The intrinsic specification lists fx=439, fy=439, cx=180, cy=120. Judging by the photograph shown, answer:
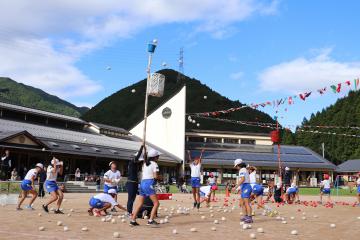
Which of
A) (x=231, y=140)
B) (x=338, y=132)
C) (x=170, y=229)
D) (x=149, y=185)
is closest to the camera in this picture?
(x=170, y=229)

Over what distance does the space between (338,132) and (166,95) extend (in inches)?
2117

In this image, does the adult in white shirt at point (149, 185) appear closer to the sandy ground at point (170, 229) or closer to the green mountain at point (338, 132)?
the sandy ground at point (170, 229)

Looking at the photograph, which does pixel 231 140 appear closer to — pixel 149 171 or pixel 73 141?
pixel 73 141

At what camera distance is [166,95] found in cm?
12769

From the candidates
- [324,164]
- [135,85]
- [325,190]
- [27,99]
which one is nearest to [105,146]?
[325,190]

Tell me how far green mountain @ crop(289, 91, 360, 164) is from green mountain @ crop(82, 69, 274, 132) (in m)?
25.4

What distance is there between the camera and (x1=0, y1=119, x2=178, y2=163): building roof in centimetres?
3797

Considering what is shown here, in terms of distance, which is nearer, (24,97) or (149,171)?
(149,171)

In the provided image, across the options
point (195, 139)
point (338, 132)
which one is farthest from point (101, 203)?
point (338, 132)

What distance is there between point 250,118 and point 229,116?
613 cm

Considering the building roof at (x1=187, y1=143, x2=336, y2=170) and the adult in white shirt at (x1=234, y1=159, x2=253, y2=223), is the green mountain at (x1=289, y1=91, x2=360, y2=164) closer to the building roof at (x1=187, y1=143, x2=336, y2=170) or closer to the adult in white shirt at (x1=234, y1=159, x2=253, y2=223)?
the building roof at (x1=187, y1=143, x2=336, y2=170)

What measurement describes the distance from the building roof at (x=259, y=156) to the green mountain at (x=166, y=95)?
50.4m

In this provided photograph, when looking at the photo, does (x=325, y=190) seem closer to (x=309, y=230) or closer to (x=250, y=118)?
(x=309, y=230)

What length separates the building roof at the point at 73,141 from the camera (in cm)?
3797
